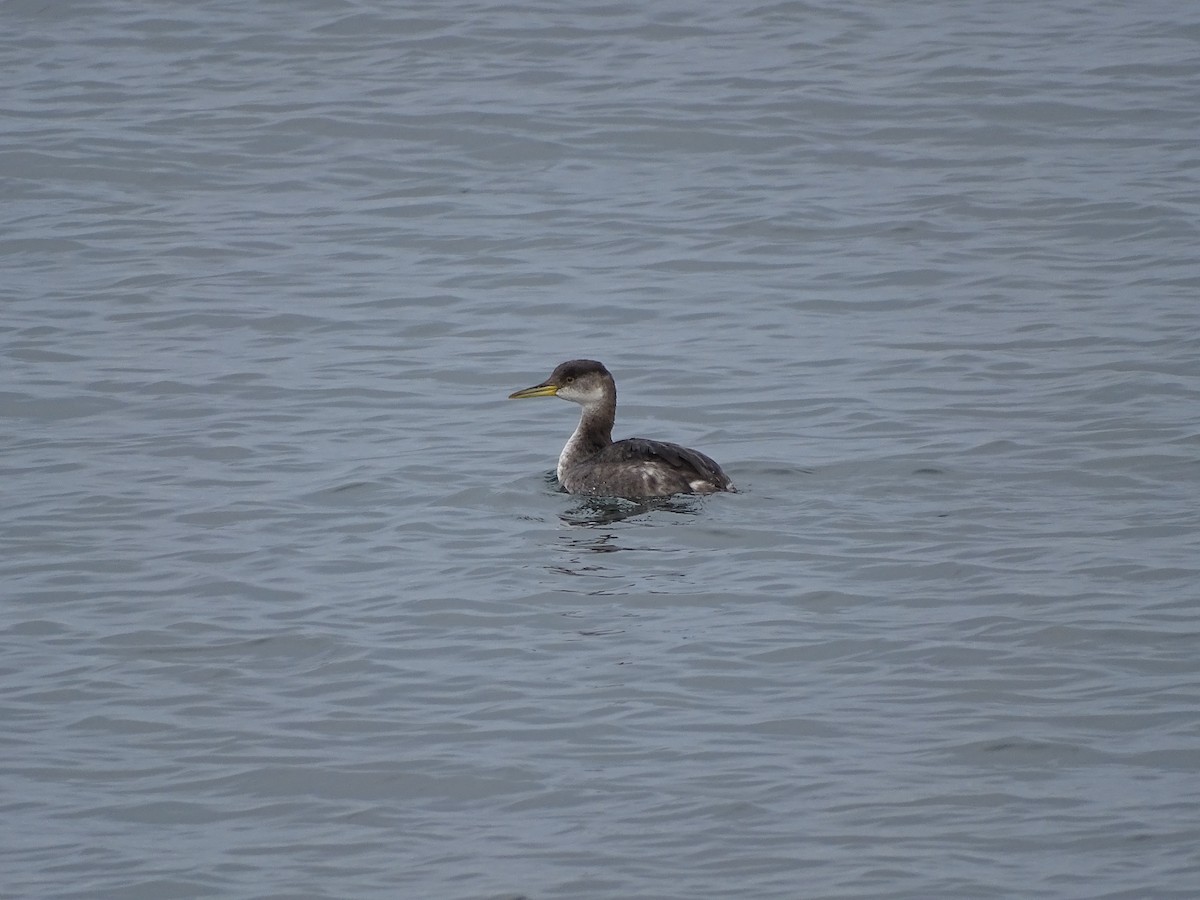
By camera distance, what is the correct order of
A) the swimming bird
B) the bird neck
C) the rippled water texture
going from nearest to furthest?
the rippled water texture
the swimming bird
the bird neck

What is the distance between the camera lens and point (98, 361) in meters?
15.2

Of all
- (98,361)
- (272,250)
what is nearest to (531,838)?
(98,361)

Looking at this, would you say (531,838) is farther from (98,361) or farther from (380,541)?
(98,361)

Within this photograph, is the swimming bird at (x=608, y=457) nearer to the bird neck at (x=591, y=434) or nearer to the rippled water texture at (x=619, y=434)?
the bird neck at (x=591, y=434)

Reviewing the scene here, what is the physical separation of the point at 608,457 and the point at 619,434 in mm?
1815

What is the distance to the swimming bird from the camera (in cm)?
1198

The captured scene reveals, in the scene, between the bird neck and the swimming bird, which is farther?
the bird neck

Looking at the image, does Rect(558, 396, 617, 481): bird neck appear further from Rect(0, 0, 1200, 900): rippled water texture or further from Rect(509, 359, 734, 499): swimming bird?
Rect(0, 0, 1200, 900): rippled water texture

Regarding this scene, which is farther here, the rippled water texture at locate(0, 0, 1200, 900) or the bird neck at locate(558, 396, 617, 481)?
the bird neck at locate(558, 396, 617, 481)

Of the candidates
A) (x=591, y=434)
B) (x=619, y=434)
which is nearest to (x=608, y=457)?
(x=591, y=434)

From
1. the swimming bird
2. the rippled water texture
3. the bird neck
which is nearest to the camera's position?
the rippled water texture

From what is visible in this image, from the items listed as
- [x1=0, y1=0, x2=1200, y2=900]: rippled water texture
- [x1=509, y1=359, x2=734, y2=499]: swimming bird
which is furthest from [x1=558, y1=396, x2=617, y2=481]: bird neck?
[x1=0, y1=0, x2=1200, y2=900]: rippled water texture

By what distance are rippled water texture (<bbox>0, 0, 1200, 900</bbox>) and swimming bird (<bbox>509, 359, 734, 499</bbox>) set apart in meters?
0.18

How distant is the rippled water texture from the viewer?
7637 millimetres
